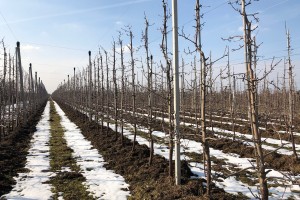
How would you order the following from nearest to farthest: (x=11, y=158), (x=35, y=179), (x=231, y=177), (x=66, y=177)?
1. (x=231, y=177)
2. (x=35, y=179)
3. (x=66, y=177)
4. (x=11, y=158)

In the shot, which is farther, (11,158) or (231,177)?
(11,158)

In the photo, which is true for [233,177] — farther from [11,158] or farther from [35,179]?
[11,158]

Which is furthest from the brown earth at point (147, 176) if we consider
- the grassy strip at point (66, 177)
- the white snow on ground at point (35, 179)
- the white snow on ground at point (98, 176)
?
the white snow on ground at point (35, 179)

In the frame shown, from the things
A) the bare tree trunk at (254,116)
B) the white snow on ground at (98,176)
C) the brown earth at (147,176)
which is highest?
the bare tree trunk at (254,116)

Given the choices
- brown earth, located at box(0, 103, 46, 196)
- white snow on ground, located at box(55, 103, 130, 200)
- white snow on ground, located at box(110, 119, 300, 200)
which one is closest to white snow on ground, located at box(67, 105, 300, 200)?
white snow on ground, located at box(110, 119, 300, 200)

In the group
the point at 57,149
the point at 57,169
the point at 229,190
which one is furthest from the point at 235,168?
the point at 57,149

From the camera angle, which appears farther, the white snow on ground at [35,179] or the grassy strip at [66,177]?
the grassy strip at [66,177]

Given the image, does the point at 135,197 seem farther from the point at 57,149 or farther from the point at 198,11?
the point at 57,149

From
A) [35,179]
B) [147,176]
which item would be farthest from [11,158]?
[147,176]

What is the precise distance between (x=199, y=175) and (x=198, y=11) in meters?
5.25

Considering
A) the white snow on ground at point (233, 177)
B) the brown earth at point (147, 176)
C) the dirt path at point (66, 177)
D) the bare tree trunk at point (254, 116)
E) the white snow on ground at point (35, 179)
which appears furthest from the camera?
the dirt path at point (66, 177)

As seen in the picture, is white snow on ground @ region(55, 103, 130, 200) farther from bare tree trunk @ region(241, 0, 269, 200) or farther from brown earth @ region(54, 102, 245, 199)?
bare tree trunk @ region(241, 0, 269, 200)

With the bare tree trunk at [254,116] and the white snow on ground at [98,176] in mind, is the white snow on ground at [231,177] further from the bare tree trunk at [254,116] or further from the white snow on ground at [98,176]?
the white snow on ground at [98,176]

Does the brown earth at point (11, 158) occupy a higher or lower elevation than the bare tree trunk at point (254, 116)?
lower
